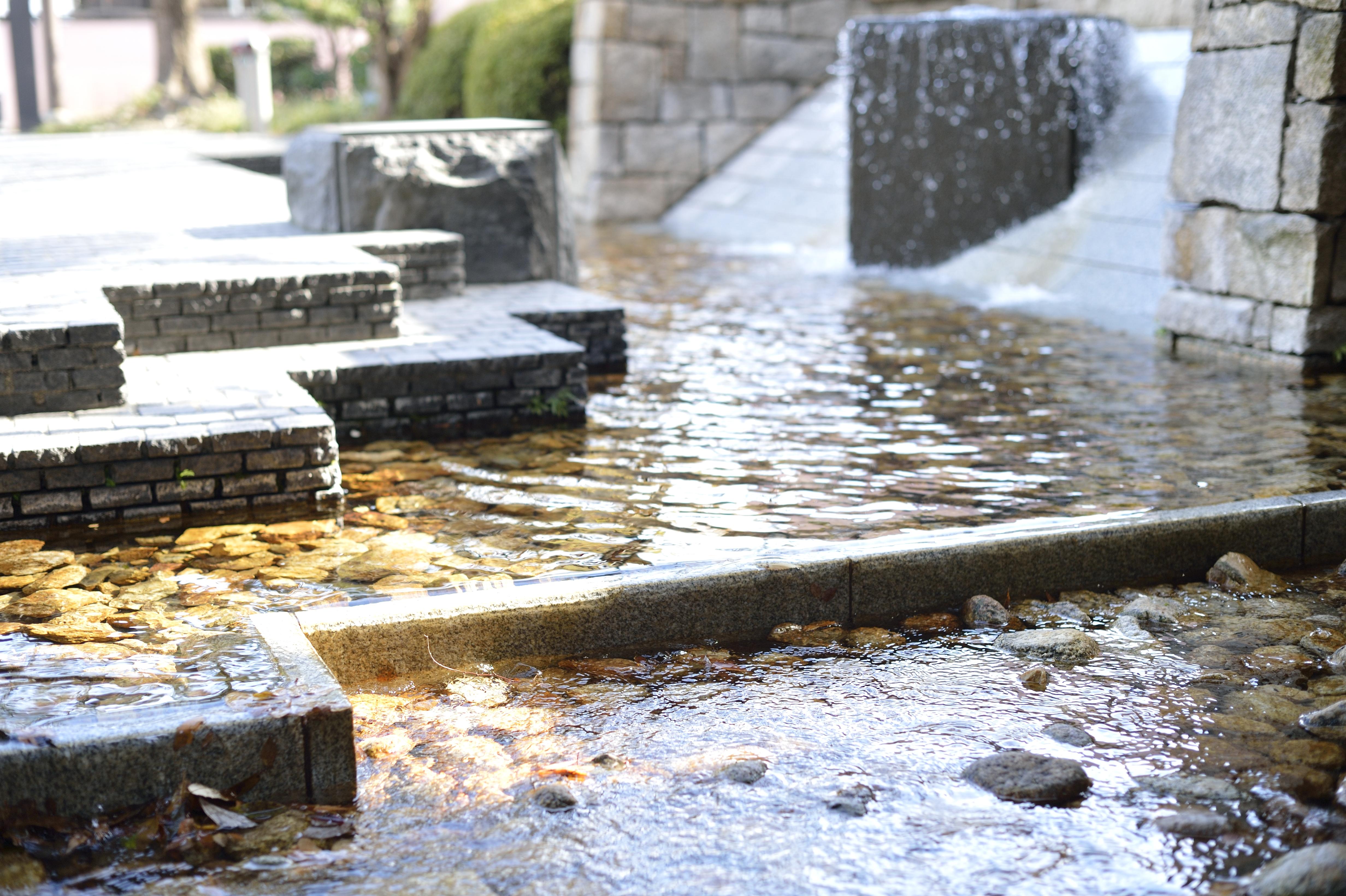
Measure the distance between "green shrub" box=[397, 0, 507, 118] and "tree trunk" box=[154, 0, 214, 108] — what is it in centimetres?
842

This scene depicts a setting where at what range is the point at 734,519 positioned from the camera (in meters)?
3.99

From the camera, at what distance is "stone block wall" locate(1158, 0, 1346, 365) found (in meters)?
6.02

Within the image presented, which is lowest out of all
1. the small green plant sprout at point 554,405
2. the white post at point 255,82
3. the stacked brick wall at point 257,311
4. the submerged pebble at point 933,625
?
the submerged pebble at point 933,625

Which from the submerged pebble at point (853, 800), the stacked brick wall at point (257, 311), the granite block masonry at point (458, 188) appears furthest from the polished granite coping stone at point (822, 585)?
the granite block masonry at point (458, 188)

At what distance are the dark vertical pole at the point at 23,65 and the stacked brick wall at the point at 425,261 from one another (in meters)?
24.3

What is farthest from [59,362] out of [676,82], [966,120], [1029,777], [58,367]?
[676,82]

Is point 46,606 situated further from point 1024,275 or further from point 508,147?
point 1024,275

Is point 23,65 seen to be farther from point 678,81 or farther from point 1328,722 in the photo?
point 1328,722

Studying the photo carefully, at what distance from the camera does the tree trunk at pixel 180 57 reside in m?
22.7

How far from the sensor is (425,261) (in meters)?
6.47

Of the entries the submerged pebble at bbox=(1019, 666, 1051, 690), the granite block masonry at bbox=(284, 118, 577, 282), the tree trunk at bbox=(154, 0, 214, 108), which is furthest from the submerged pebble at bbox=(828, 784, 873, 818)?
the tree trunk at bbox=(154, 0, 214, 108)

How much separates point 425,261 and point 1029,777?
4619 millimetres

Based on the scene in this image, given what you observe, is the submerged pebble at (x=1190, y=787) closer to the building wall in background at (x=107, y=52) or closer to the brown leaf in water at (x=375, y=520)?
the brown leaf in water at (x=375, y=520)

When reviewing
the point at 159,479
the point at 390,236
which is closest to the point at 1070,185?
the point at 390,236
